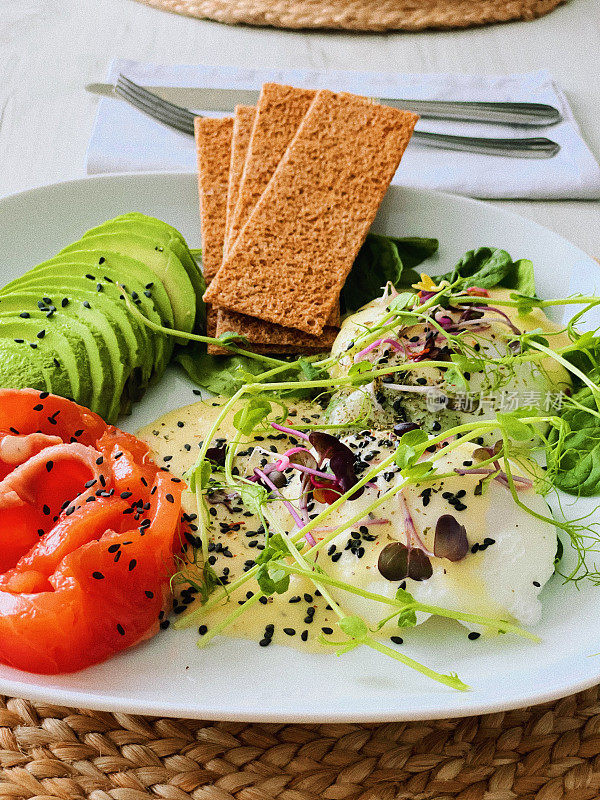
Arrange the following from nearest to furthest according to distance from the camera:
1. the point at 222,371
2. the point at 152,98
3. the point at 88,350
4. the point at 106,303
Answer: the point at 88,350
the point at 106,303
the point at 222,371
the point at 152,98

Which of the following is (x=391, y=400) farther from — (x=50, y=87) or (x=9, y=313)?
(x=50, y=87)

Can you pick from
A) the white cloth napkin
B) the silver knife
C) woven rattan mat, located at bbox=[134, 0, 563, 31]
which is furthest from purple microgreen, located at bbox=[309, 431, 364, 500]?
woven rattan mat, located at bbox=[134, 0, 563, 31]

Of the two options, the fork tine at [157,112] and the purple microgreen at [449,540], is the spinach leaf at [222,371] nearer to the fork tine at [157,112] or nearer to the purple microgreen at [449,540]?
the purple microgreen at [449,540]

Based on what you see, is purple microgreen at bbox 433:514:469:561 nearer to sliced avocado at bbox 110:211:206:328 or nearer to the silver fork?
sliced avocado at bbox 110:211:206:328

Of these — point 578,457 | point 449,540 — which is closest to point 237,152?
point 578,457

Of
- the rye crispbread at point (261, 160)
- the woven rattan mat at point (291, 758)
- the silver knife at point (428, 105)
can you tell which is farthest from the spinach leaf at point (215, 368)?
the silver knife at point (428, 105)

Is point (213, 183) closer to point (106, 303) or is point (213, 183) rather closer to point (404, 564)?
point (106, 303)

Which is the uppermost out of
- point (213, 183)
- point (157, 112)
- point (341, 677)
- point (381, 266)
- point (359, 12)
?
point (359, 12)
